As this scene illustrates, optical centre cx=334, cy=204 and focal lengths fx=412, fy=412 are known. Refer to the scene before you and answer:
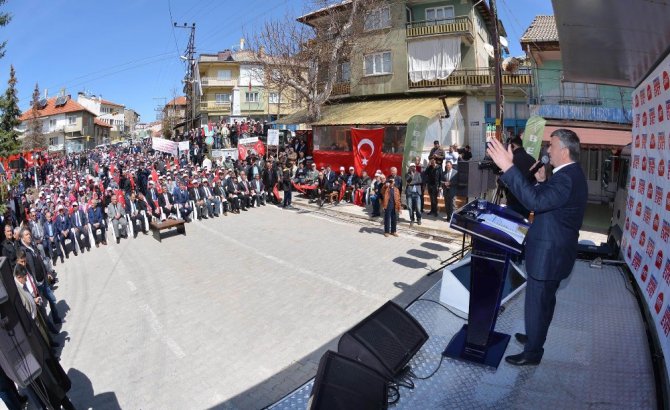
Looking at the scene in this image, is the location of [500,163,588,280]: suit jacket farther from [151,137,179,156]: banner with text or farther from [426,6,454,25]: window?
[426,6,454,25]: window

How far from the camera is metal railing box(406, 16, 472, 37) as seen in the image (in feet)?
76.3

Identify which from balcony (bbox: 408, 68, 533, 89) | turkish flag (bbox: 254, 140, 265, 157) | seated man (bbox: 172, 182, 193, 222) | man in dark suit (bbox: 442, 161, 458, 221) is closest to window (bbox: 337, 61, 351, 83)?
balcony (bbox: 408, 68, 533, 89)

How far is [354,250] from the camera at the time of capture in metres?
10.5

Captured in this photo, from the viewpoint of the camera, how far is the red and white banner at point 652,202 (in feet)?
12.9

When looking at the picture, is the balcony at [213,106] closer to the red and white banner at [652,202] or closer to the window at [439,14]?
the window at [439,14]

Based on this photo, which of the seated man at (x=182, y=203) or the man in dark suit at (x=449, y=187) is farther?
the seated man at (x=182, y=203)

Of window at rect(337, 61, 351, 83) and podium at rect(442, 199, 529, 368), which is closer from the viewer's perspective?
podium at rect(442, 199, 529, 368)

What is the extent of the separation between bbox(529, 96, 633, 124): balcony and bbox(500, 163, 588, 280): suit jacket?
64.3 ft

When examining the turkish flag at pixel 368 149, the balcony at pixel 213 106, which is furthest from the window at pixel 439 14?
the balcony at pixel 213 106

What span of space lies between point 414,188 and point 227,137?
71.2 feet

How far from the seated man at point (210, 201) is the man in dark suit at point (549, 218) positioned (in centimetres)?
1382

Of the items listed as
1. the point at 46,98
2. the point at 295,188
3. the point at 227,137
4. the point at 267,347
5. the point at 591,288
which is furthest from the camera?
the point at 46,98

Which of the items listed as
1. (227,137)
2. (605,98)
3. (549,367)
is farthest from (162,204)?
(605,98)

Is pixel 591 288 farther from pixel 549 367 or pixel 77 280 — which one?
pixel 77 280
